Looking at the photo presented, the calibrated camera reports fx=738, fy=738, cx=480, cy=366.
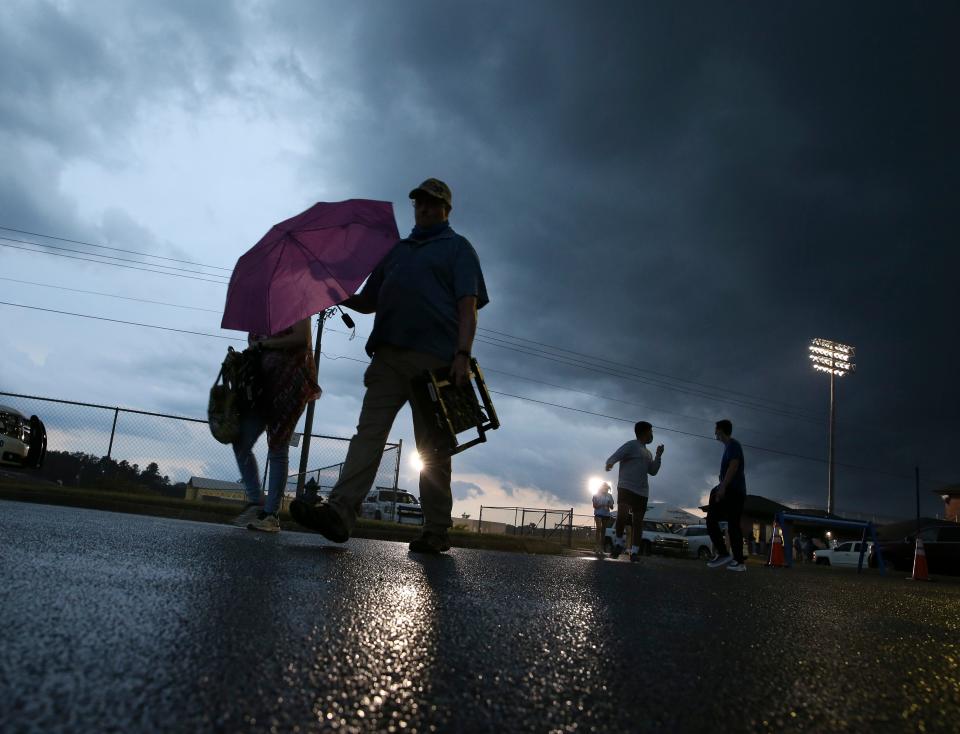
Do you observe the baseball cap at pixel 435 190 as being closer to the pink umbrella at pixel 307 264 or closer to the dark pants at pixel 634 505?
the pink umbrella at pixel 307 264

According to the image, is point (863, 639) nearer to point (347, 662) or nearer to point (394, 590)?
point (394, 590)

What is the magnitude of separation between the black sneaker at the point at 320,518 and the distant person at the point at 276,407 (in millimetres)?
1443

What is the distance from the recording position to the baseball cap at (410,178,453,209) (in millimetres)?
4855

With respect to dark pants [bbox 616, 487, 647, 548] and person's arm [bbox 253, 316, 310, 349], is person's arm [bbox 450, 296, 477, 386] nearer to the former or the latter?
person's arm [bbox 253, 316, 310, 349]

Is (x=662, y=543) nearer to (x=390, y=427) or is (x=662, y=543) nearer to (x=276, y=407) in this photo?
(x=276, y=407)

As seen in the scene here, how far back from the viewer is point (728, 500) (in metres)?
9.25

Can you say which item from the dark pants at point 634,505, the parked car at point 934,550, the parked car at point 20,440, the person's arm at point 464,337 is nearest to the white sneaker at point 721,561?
the dark pants at point 634,505

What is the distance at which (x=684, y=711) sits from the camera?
129cm

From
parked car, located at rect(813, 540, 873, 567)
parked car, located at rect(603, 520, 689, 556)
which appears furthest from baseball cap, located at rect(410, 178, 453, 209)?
parked car, located at rect(813, 540, 873, 567)

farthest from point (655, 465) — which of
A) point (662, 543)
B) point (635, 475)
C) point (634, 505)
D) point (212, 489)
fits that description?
point (662, 543)

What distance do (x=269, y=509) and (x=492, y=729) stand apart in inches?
198

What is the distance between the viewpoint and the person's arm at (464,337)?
15.0ft

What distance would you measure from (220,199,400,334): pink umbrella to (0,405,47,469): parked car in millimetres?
6226

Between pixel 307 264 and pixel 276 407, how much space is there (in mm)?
1215
